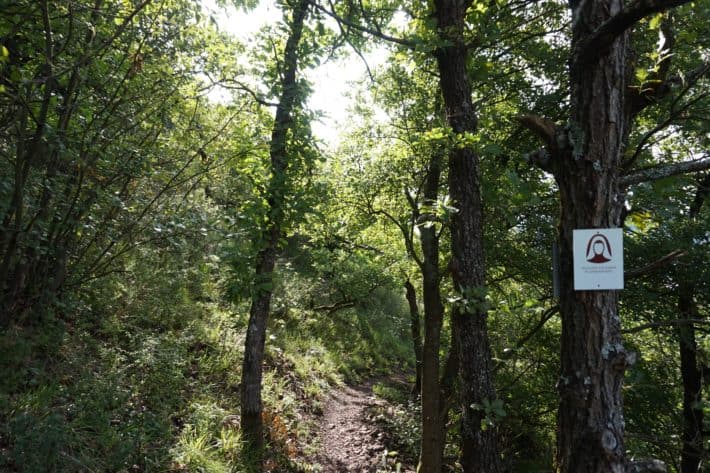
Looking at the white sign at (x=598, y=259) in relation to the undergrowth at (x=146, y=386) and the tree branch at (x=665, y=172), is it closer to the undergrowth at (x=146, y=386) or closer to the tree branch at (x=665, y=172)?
the tree branch at (x=665, y=172)

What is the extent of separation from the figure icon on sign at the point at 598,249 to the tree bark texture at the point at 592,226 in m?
0.08

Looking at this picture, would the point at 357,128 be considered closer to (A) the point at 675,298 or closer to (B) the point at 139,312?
(B) the point at 139,312

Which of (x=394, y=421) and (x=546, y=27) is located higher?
(x=546, y=27)

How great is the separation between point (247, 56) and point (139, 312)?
4.34m

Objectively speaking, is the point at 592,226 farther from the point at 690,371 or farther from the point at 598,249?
the point at 690,371

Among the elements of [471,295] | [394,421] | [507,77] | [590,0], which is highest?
[507,77]

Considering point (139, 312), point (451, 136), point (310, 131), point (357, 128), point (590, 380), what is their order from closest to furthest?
point (590, 380) < point (451, 136) < point (310, 131) < point (139, 312) < point (357, 128)

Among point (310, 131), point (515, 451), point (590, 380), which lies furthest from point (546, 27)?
point (515, 451)

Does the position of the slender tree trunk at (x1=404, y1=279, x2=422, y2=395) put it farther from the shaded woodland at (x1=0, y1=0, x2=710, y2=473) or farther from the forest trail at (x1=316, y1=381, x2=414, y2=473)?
the shaded woodland at (x1=0, y1=0, x2=710, y2=473)

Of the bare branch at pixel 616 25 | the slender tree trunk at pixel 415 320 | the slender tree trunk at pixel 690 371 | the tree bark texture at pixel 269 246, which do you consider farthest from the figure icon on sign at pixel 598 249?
the slender tree trunk at pixel 415 320

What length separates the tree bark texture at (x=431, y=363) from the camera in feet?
17.5

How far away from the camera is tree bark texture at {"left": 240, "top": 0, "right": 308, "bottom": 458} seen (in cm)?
464

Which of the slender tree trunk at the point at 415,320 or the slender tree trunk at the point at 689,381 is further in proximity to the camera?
the slender tree trunk at the point at 415,320

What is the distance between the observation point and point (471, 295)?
3.38 m
